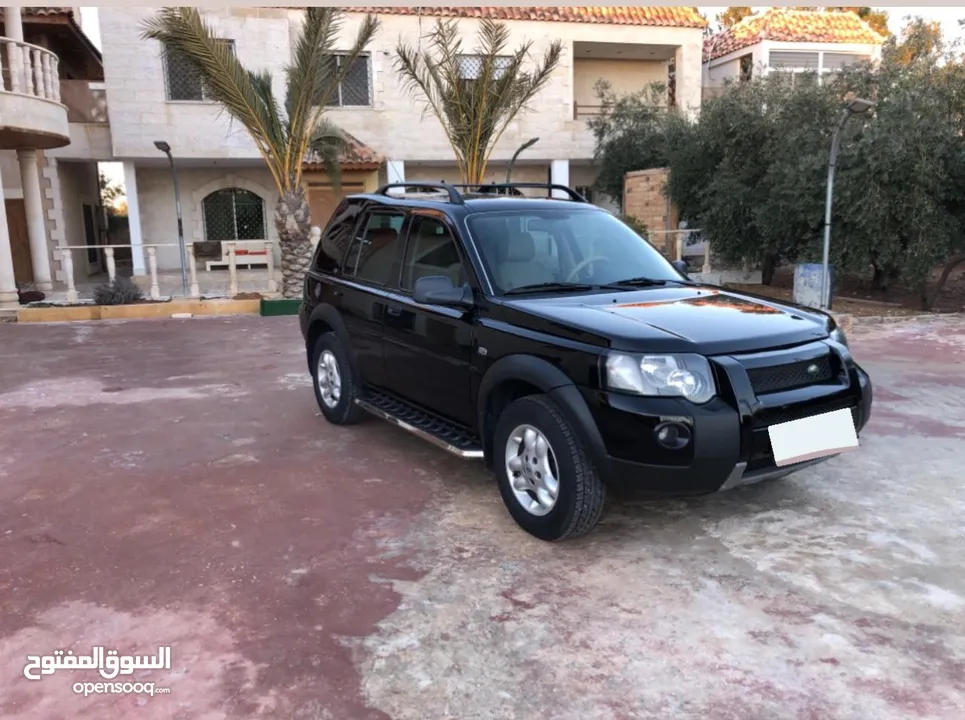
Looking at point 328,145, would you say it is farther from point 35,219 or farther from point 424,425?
point 424,425

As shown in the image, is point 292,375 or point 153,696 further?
point 292,375

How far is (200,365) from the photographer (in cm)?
864

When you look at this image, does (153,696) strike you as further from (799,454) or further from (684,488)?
(799,454)

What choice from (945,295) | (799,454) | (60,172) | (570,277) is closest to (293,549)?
(570,277)

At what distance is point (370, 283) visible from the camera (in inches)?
210

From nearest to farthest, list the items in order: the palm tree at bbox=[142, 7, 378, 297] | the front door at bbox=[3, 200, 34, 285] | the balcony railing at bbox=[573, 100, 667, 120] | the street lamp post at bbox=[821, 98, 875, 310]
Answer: the street lamp post at bbox=[821, 98, 875, 310] → the palm tree at bbox=[142, 7, 378, 297] → the front door at bbox=[3, 200, 34, 285] → the balcony railing at bbox=[573, 100, 667, 120]

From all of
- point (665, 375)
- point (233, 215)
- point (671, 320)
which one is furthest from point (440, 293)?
point (233, 215)

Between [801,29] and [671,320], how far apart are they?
22.9 metres

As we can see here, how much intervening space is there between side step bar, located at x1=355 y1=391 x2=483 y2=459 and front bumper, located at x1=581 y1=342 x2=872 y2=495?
3.23ft

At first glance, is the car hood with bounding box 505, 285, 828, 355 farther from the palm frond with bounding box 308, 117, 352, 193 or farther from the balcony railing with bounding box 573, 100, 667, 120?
the balcony railing with bounding box 573, 100, 667, 120

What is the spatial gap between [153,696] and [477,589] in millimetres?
1366

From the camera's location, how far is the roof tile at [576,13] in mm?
19031

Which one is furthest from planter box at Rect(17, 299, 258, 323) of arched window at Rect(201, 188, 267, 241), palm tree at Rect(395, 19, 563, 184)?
arched window at Rect(201, 188, 267, 241)

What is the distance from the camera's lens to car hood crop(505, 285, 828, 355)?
3.50 m
